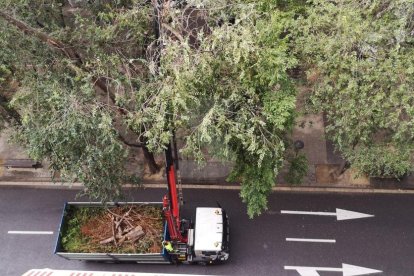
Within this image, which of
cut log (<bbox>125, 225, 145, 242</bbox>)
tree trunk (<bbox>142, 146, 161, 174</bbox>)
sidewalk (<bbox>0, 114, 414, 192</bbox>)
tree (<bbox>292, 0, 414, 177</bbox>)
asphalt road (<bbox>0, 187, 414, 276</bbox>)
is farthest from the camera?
sidewalk (<bbox>0, 114, 414, 192</bbox>)

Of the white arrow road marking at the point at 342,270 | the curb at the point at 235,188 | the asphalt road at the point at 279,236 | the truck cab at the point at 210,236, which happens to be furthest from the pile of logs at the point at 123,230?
the white arrow road marking at the point at 342,270

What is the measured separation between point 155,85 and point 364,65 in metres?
7.46

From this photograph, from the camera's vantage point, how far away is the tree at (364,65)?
15.1 m

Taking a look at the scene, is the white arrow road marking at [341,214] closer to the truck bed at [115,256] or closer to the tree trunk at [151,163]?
the truck bed at [115,256]

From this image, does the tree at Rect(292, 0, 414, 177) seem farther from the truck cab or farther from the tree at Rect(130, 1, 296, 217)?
the truck cab

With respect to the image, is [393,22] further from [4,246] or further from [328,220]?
[4,246]

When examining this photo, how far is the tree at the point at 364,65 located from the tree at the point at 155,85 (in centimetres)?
174

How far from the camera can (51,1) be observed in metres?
18.5

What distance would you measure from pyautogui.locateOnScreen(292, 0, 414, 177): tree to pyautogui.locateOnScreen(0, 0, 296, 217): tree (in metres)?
1.74

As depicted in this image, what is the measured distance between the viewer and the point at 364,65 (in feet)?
50.0

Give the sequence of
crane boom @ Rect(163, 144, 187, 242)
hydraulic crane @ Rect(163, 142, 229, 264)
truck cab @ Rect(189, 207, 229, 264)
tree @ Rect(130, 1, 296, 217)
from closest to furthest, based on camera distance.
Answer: tree @ Rect(130, 1, 296, 217) < crane boom @ Rect(163, 144, 187, 242) < hydraulic crane @ Rect(163, 142, 229, 264) < truck cab @ Rect(189, 207, 229, 264)

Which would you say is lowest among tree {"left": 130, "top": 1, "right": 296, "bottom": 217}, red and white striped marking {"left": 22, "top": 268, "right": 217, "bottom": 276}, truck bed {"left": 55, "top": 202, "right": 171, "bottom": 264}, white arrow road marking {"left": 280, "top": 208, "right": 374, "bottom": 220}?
red and white striped marking {"left": 22, "top": 268, "right": 217, "bottom": 276}

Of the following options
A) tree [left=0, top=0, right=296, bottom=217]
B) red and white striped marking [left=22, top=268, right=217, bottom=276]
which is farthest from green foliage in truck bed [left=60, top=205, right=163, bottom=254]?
tree [left=0, top=0, right=296, bottom=217]

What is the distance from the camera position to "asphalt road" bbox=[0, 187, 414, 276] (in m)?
19.5
